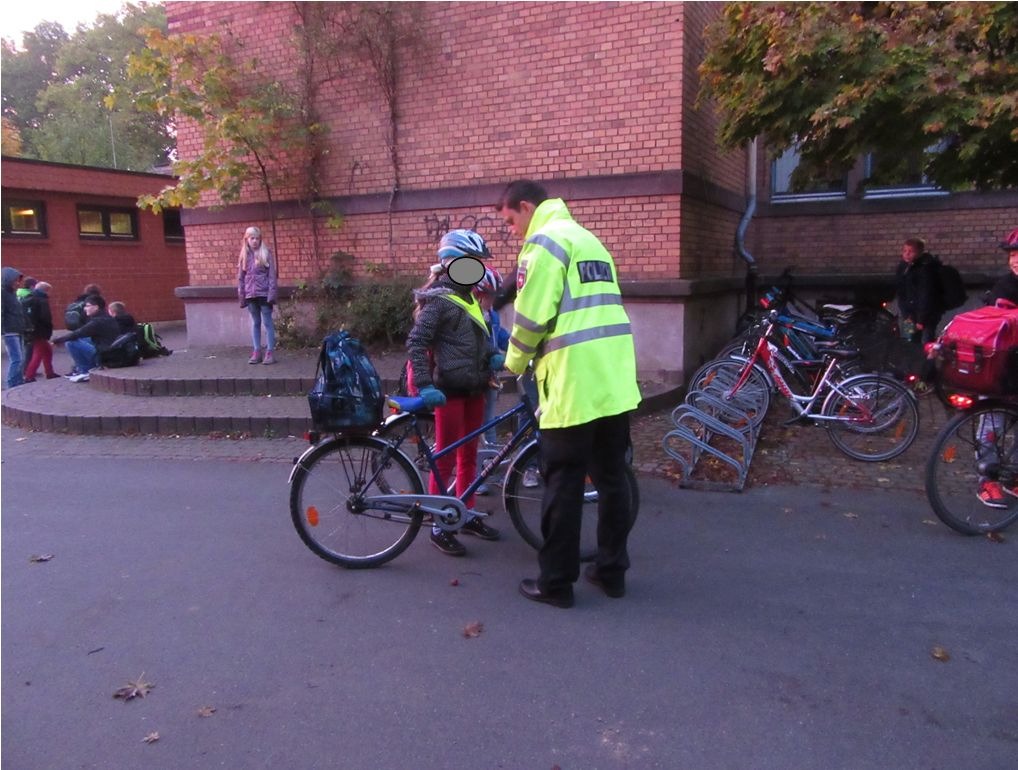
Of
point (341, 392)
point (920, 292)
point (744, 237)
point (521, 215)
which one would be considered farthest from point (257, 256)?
point (920, 292)

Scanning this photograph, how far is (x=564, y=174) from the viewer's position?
938 centimetres

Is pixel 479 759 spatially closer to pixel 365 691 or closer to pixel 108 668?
pixel 365 691

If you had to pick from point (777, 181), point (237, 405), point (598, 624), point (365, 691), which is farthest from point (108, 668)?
point (777, 181)

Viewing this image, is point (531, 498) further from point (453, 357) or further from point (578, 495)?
point (453, 357)

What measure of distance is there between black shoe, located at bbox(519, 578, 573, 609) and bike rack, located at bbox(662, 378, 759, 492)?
2.07 m

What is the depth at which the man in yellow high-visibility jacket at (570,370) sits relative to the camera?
3.74m

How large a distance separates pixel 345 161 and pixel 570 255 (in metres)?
7.93

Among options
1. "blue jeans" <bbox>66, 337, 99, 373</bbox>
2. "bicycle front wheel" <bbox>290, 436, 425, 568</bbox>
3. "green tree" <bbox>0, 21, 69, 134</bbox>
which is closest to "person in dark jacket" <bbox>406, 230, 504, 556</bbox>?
"bicycle front wheel" <bbox>290, 436, 425, 568</bbox>

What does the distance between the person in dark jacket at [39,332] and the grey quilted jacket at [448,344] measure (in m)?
10.2

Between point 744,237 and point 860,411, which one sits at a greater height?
point 744,237

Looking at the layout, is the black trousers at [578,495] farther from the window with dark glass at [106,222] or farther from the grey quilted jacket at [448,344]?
the window with dark glass at [106,222]

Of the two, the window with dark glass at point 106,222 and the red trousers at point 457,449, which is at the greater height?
the window with dark glass at point 106,222

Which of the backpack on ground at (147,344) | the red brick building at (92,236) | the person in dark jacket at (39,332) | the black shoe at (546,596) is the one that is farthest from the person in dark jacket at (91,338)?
the black shoe at (546,596)

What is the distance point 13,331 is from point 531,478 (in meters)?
10.9
